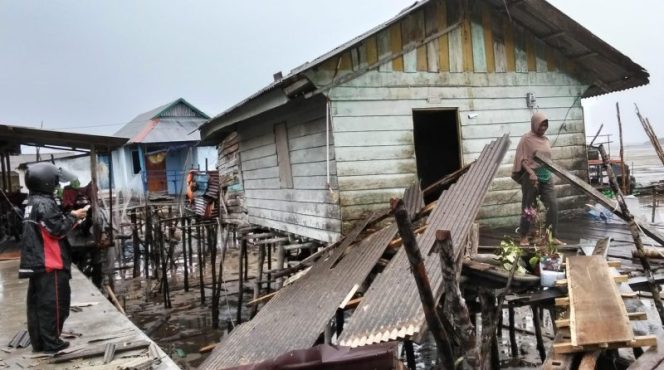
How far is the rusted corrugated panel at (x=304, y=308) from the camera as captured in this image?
17.2 ft

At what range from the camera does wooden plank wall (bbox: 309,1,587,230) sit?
316 inches

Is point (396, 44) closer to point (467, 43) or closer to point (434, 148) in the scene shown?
point (467, 43)

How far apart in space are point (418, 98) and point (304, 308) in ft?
14.5

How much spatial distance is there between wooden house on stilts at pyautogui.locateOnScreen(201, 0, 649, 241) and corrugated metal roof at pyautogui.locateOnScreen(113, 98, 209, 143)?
23.2 meters

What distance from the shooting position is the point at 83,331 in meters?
5.98

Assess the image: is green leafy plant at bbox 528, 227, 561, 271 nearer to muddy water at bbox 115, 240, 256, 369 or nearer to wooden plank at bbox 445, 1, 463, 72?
wooden plank at bbox 445, 1, 463, 72

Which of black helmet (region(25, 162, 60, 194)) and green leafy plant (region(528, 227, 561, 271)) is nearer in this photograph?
black helmet (region(25, 162, 60, 194))

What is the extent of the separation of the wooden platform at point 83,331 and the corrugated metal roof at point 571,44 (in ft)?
13.6

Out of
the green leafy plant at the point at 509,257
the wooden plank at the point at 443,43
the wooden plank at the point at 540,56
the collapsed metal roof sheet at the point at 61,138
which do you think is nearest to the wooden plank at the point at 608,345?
the green leafy plant at the point at 509,257

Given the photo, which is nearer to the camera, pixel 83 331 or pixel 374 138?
pixel 83 331

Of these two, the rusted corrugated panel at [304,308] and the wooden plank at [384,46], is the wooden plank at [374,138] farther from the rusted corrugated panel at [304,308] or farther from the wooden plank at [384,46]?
the rusted corrugated panel at [304,308]

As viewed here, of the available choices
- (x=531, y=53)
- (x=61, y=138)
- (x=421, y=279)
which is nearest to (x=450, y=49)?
(x=531, y=53)

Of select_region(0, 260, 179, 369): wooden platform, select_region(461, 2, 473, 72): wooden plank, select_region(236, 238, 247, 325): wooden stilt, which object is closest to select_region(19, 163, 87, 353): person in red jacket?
select_region(0, 260, 179, 369): wooden platform

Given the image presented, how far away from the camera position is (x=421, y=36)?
8555 mm
